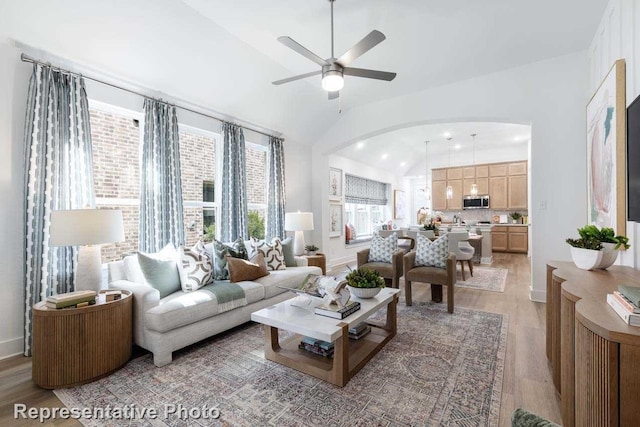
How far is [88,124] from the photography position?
2979 millimetres

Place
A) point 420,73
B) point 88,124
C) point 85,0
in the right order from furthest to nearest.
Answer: point 420,73, point 88,124, point 85,0

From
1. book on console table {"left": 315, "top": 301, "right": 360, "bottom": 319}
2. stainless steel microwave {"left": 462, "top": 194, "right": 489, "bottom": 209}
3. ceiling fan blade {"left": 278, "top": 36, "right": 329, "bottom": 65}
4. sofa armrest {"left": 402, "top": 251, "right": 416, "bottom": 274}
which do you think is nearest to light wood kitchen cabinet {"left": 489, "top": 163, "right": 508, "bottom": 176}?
stainless steel microwave {"left": 462, "top": 194, "right": 489, "bottom": 209}

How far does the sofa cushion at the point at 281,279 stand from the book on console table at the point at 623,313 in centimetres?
292

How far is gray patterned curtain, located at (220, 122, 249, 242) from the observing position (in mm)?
4465

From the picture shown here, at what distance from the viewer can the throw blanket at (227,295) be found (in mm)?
2910

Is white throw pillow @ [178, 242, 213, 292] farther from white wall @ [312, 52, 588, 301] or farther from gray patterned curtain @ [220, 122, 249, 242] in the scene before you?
white wall @ [312, 52, 588, 301]

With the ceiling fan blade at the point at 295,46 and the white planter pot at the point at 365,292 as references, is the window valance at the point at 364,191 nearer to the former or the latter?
the white planter pot at the point at 365,292

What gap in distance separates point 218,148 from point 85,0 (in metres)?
2.22

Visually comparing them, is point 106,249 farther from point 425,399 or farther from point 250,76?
point 425,399

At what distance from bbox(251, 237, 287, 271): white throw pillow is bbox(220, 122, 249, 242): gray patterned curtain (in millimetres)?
651

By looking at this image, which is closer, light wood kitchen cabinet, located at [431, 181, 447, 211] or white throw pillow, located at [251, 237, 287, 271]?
white throw pillow, located at [251, 237, 287, 271]

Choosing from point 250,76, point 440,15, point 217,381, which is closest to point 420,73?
point 440,15

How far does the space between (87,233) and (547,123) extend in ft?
17.8

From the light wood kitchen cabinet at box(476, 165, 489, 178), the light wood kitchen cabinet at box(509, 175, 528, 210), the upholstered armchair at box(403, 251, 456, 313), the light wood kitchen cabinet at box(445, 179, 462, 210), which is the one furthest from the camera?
the light wood kitchen cabinet at box(445, 179, 462, 210)
